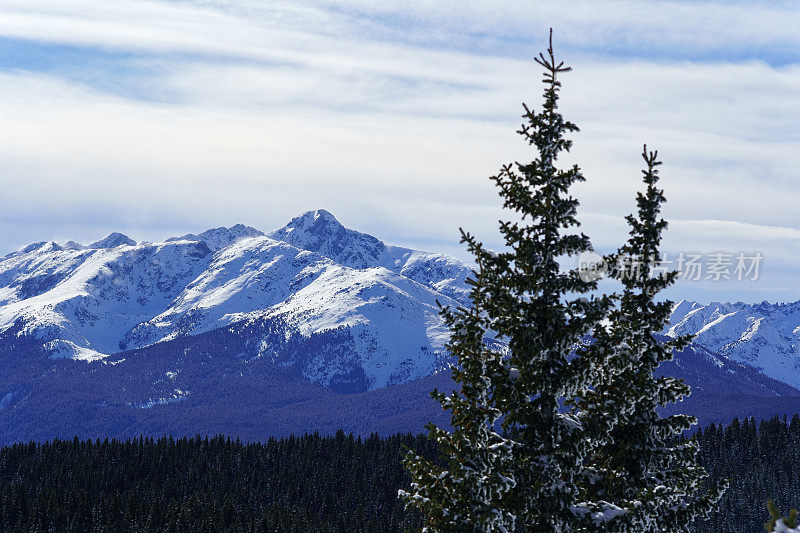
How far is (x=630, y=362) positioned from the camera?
24016 mm

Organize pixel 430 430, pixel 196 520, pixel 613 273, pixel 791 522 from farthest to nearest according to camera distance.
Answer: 1. pixel 196 520
2. pixel 613 273
3. pixel 430 430
4. pixel 791 522

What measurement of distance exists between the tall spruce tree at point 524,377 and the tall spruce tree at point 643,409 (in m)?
1.09

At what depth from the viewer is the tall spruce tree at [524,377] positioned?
22891 millimetres

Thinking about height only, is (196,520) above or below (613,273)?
below

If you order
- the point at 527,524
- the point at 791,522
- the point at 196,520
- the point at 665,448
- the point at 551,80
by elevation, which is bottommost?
the point at 196,520

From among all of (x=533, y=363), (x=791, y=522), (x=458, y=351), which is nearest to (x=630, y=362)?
(x=533, y=363)

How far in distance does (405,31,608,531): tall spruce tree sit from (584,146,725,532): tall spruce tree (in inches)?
43.0

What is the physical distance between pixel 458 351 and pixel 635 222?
29.0 ft

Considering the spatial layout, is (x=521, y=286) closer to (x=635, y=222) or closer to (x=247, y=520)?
(x=635, y=222)

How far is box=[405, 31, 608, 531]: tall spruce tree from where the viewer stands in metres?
22.9

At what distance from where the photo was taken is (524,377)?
23.7m

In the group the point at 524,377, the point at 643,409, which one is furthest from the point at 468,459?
the point at 643,409

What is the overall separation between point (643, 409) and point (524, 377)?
246 inches

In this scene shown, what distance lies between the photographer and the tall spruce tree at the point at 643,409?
24094 millimetres
